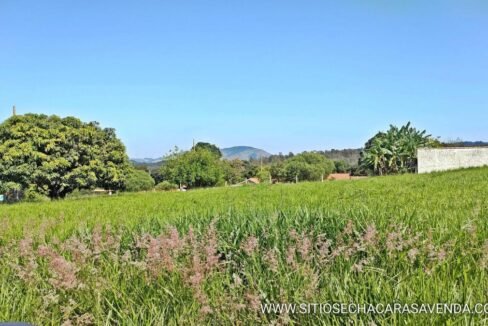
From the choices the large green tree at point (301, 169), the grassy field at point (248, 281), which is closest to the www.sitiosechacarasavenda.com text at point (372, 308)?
the grassy field at point (248, 281)

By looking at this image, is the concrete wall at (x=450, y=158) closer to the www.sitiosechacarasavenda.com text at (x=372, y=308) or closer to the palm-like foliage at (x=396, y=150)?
the palm-like foliage at (x=396, y=150)

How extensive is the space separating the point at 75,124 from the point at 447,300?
2417cm

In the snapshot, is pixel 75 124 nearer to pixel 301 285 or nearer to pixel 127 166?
pixel 127 166

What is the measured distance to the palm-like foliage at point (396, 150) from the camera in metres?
43.8

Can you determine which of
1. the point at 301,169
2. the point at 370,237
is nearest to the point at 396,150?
the point at 301,169

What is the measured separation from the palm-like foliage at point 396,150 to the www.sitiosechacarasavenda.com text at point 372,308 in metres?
43.2

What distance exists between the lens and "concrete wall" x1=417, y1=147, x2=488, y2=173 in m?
32.0

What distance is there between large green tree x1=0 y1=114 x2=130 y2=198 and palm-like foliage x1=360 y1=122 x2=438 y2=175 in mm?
28316

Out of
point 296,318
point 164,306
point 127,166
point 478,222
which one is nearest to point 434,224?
point 478,222

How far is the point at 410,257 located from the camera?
294 cm

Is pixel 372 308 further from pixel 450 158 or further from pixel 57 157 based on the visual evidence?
pixel 450 158

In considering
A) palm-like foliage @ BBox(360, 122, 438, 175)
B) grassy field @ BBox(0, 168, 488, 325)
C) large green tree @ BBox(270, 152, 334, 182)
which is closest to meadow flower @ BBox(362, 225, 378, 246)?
grassy field @ BBox(0, 168, 488, 325)

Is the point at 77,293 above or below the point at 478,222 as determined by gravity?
below

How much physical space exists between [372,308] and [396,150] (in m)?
44.0
